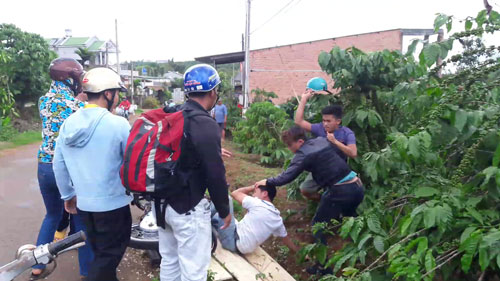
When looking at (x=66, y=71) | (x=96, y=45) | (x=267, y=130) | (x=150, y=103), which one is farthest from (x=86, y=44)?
(x=66, y=71)

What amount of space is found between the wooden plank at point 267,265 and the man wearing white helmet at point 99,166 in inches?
64.0

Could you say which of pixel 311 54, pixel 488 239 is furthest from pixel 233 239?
pixel 311 54

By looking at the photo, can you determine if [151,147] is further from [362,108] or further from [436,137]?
[362,108]

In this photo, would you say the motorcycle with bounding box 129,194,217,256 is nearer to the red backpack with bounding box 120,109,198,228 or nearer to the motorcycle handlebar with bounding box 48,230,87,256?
the motorcycle handlebar with bounding box 48,230,87,256

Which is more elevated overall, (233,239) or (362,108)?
(362,108)

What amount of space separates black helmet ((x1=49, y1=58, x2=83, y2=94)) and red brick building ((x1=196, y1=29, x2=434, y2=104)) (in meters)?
12.5

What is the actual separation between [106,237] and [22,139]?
12.4m

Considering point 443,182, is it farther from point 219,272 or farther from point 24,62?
point 24,62

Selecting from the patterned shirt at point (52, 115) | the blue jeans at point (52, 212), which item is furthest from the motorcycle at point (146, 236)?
the patterned shirt at point (52, 115)

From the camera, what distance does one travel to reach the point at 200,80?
113 inches

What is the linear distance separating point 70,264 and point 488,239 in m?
3.93

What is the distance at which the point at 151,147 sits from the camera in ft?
8.71

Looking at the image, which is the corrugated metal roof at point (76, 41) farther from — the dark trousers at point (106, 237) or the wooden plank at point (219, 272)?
the dark trousers at point (106, 237)

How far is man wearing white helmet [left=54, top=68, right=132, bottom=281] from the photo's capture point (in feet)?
10.0
